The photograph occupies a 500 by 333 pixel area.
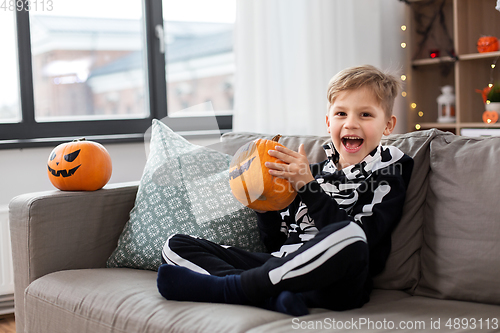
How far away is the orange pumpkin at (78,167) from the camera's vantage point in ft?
5.30

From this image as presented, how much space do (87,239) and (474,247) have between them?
1154mm

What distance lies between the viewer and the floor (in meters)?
2.02

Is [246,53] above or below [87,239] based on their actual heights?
above

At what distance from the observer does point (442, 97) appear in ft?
10.7

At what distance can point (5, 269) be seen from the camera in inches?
83.4

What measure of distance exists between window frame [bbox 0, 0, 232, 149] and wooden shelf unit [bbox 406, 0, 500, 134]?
1.41 metres

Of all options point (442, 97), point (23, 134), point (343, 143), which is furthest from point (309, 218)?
point (442, 97)

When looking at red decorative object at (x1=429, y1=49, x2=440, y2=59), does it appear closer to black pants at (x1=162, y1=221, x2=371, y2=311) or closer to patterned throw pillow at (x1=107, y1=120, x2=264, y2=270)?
patterned throw pillow at (x1=107, y1=120, x2=264, y2=270)

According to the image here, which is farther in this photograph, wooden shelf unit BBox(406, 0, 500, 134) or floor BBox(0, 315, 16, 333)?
wooden shelf unit BBox(406, 0, 500, 134)

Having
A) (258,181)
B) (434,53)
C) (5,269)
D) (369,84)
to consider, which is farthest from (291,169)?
(434,53)

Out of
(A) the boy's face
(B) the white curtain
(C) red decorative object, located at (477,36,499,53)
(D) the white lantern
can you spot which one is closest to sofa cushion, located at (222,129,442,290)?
(A) the boy's face

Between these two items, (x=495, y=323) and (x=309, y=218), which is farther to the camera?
(x=309, y=218)

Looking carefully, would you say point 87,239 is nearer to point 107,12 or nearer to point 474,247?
point 474,247

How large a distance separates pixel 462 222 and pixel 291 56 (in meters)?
→ 1.80
